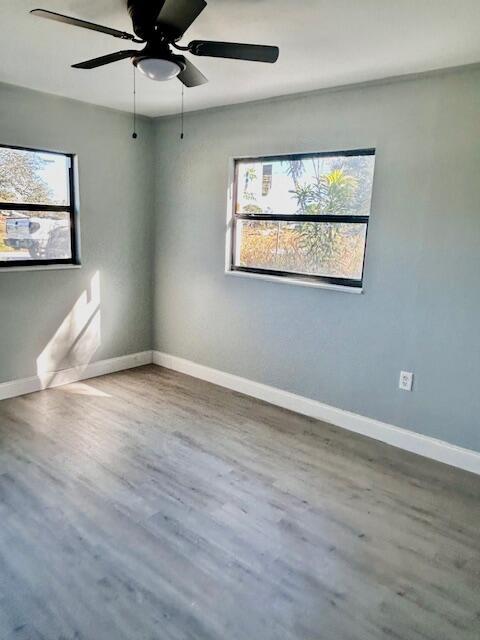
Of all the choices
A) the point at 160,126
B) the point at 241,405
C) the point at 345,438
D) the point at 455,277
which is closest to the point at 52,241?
the point at 160,126

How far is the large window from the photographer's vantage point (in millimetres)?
3227

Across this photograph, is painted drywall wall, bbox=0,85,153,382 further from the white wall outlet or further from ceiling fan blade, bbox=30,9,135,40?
the white wall outlet

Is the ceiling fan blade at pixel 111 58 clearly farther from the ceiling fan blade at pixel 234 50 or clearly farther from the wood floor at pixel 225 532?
the wood floor at pixel 225 532

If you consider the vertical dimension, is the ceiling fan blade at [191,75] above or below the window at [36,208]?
above

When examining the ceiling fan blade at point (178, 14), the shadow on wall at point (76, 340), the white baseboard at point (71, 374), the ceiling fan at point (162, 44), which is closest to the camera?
the ceiling fan blade at point (178, 14)

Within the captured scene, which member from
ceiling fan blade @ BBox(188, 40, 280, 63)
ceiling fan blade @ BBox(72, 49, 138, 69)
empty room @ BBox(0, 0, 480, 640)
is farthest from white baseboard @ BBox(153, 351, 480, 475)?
ceiling fan blade @ BBox(72, 49, 138, 69)

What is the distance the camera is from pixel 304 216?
11.4 ft

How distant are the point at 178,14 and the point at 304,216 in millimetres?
1907

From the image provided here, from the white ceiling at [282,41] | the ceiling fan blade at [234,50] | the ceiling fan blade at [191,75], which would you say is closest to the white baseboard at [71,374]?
the white ceiling at [282,41]

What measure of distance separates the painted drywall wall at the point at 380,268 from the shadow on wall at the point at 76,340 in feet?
3.49

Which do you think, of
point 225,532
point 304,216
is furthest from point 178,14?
point 225,532

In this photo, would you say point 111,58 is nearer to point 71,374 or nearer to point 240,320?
point 240,320

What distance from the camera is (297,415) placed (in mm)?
3602

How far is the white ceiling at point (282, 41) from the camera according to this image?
2002mm
